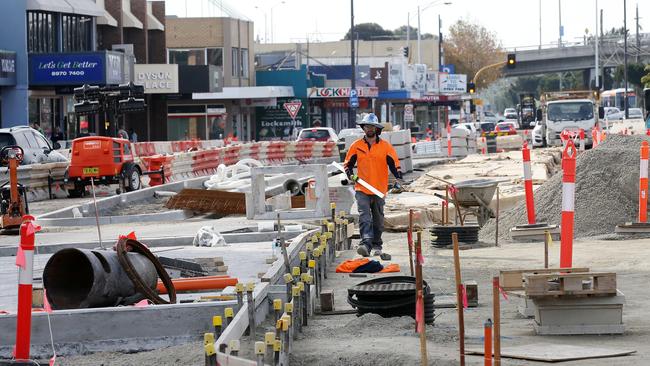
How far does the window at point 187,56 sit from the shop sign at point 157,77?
13.7 meters

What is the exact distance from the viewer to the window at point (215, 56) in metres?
81.3

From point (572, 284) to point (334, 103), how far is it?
80.0 m

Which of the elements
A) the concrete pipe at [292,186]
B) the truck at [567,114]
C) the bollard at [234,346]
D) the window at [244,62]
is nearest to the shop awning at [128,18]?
the window at [244,62]

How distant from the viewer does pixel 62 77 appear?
2197 inches

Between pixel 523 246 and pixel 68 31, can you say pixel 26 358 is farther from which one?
pixel 68 31

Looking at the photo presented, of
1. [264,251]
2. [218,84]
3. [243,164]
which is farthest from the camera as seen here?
Result: [218,84]

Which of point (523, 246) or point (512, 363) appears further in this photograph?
point (523, 246)

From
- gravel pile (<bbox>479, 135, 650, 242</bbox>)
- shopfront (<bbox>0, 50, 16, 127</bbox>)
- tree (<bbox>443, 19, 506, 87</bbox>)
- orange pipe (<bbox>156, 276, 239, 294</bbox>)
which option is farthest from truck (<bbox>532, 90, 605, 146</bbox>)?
tree (<bbox>443, 19, 506, 87</bbox>)

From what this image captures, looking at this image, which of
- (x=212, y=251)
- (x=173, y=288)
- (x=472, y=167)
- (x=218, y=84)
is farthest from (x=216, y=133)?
(x=173, y=288)

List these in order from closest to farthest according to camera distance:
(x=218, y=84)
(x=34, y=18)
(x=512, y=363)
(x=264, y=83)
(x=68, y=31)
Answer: (x=512, y=363)
(x=34, y=18)
(x=68, y=31)
(x=218, y=84)
(x=264, y=83)

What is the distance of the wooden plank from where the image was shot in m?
9.12

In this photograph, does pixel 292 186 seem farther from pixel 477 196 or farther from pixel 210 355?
pixel 210 355

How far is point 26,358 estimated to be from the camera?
29.8 feet

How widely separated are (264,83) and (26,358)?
77489 mm
